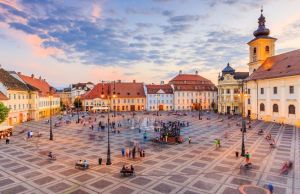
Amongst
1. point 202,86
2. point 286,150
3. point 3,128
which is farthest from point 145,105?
point 286,150

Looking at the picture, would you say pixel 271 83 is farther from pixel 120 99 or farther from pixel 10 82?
pixel 10 82

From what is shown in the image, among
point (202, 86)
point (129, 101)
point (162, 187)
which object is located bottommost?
point (162, 187)

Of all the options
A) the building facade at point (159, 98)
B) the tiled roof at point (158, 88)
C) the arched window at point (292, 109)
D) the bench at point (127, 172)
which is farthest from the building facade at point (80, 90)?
the bench at point (127, 172)

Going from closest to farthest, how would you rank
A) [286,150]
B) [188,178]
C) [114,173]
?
[188,178] < [114,173] < [286,150]

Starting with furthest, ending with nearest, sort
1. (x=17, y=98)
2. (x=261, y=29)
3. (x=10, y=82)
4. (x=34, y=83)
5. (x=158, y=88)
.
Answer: (x=158, y=88) → (x=34, y=83) → (x=261, y=29) → (x=17, y=98) → (x=10, y=82)

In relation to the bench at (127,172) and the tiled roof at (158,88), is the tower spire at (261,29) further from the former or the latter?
the bench at (127,172)

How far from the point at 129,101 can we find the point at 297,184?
250ft

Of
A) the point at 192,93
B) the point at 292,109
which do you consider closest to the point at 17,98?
the point at 292,109

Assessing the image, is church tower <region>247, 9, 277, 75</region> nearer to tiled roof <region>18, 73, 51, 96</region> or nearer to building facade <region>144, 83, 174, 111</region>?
building facade <region>144, 83, 174, 111</region>

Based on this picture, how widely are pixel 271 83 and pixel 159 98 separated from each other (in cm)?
4662

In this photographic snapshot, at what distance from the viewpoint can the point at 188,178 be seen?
56.6 ft

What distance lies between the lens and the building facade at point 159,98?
297 feet

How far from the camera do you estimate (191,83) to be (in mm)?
94875

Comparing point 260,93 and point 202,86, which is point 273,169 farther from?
point 202,86
